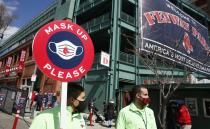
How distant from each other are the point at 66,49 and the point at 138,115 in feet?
4.06

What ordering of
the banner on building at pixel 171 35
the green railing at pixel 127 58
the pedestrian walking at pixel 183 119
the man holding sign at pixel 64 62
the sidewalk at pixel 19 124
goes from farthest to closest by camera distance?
1. the banner on building at pixel 171 35
2. the green railing at pixel 127 58
3. the sidewalk at pixel 19 124
4. the pedestrian walking at pixel 183 119
5. the man holding sign at pixel 64 62

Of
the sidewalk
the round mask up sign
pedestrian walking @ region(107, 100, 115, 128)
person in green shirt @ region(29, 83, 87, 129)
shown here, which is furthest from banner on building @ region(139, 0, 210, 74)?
person in green shirt @ region(29, 83, 87, 129)

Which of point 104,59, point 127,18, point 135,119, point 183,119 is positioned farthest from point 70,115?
point 127,18

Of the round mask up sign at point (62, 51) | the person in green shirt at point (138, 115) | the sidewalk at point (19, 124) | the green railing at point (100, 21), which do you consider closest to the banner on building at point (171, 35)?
the green railing at point (100, 21)

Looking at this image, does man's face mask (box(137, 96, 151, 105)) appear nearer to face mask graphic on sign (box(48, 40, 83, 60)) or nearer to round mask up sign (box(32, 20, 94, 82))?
round mask up sign (box(32, 20, 94, 82))

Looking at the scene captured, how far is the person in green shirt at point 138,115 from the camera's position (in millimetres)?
3367

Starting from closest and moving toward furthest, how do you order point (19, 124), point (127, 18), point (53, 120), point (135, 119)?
point (53, 120) → point (135, 119) → point (19, 124) → point (127, 18)

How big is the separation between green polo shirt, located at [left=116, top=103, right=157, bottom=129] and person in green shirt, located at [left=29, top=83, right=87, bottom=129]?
0.77 m

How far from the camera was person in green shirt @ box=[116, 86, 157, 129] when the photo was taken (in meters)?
3.37

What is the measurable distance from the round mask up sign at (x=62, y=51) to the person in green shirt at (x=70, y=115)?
15cm

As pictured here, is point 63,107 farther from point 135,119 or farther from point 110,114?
point 110,114

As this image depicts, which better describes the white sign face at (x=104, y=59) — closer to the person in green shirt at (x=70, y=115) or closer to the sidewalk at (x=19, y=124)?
the sidewalk at (x=19, y=124)

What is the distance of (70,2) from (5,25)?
27.7 feet

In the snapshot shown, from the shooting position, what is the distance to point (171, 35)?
2641cm
